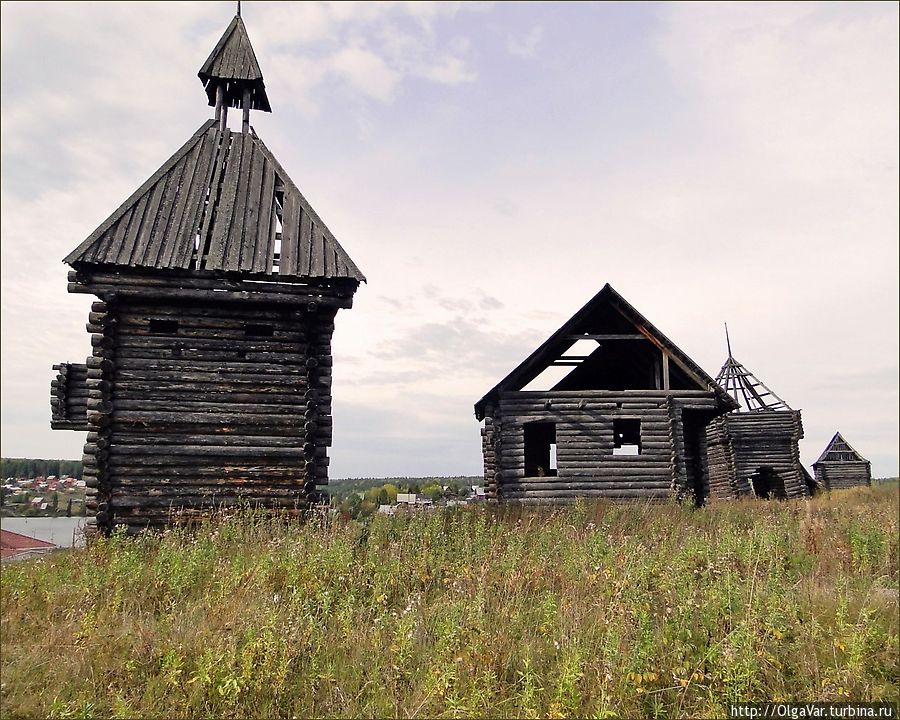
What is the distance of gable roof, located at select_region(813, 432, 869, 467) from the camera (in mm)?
42125

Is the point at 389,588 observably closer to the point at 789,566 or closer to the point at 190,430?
the point at 789,566

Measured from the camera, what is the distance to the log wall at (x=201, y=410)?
11016mm

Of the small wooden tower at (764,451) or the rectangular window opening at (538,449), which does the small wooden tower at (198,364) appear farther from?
the small wooden tower at (764,451)

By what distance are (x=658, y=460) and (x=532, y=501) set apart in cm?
340

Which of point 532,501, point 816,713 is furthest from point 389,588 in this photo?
point 532,501

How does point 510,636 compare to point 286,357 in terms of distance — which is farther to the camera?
point 286,357

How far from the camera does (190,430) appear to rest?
37.2 feet

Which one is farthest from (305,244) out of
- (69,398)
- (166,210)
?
(69,398)

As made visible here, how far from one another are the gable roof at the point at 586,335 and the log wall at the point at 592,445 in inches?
12.3

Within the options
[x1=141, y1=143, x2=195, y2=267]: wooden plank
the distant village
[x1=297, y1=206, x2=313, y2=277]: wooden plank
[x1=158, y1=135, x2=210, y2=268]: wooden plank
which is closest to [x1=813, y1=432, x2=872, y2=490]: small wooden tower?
[x1=297, y1=206, x2=313, y2=277]: wooden plank

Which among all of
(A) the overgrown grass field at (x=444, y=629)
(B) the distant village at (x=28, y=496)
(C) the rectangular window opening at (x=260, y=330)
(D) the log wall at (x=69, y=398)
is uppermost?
(C) the rectangular window opening at (x=260, y=330)

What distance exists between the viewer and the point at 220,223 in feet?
41.1

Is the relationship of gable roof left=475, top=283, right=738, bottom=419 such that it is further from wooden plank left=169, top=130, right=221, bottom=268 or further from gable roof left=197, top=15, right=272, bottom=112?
gable roof left=197, top=15, right=272, bottom=112

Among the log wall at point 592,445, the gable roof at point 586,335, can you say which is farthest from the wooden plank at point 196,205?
the log wall at point 592,445
